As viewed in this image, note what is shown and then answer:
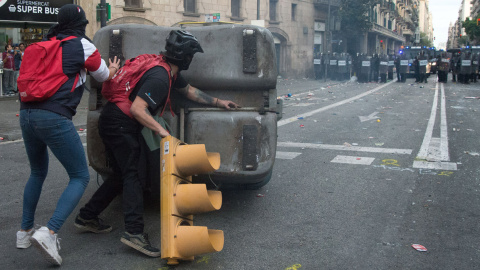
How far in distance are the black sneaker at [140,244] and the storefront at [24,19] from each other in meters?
16.4

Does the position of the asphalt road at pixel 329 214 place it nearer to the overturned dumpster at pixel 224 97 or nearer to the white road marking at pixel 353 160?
the white road marking at pixel 353 160

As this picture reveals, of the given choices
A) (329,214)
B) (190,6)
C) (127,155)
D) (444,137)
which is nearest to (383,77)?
(190,6)

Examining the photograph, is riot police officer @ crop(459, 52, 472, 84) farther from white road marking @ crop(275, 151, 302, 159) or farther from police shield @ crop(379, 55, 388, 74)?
white road marking @ crop(275, 151, 302, 159)

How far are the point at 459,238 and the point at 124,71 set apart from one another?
9.68 ft

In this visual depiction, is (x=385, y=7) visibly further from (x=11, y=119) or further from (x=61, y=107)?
(x=61, y=107)

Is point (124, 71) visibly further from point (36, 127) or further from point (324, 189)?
point (324, 189)

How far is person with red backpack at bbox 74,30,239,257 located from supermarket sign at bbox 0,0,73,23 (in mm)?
15987

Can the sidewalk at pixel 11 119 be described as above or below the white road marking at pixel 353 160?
above

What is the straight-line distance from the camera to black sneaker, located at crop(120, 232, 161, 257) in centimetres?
369

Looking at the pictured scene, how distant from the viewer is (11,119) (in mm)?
12086

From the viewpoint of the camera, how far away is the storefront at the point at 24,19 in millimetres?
17953

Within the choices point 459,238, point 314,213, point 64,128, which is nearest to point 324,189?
point 314,213

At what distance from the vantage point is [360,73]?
1280 inches

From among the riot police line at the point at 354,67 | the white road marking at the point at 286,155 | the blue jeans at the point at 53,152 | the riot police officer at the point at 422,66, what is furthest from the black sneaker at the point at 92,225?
the riot police line at the point at 354,67
